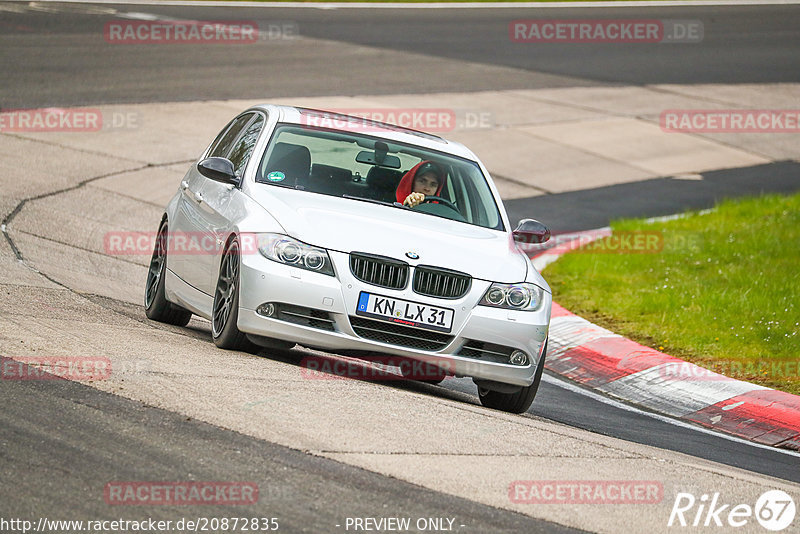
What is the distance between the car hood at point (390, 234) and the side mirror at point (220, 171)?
255 millimetres

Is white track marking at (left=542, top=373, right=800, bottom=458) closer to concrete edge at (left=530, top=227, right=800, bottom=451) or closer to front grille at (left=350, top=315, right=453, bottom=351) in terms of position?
concrete edge at (left=530, top=227, right=800, bottom=451)

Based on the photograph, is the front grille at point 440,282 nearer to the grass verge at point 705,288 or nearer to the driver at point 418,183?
the driver at point 418,183

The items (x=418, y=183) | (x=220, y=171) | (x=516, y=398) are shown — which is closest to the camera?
(x=516, y=398)

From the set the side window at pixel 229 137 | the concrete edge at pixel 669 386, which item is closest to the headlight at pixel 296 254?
the side window at pixel 229 137

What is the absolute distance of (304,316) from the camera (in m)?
7.43

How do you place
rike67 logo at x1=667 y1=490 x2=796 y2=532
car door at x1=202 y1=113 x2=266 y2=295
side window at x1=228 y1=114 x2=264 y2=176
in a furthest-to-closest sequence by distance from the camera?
side window at x1=228 y1=114 x2=264 y2=176 → car door at x1=202 y1=113 x2=266 y2=295 → rike67 logo at x1=667 y1=490 x2=796 y2=532

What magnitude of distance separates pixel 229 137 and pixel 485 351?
313 cm

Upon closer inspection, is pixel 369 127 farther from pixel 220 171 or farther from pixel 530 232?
pixel 530 232

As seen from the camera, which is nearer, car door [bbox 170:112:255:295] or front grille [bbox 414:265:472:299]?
front grille [bbox 414:265:472:299]

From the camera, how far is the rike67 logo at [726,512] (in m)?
5.58

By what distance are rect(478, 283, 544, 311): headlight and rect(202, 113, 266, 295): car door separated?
58.7 inches

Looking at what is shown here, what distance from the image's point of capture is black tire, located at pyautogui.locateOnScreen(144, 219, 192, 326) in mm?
9258

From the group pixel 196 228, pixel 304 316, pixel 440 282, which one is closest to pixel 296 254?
pixel 304 316

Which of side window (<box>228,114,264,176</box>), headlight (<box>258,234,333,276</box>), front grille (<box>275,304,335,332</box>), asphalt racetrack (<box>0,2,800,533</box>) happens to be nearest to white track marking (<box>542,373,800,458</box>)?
asphalt racetrack (<box>0,2,800,533</box>)
